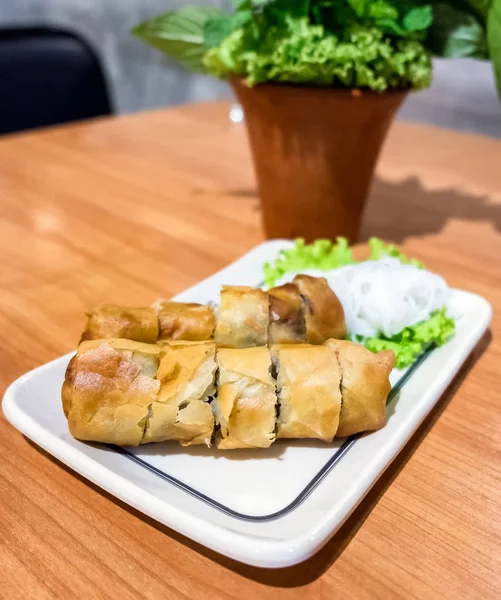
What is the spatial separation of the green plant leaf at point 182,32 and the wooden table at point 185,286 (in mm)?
480

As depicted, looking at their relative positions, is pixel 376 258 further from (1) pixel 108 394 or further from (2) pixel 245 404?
(1) pixel 108 394

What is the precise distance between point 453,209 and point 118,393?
1.44 metres

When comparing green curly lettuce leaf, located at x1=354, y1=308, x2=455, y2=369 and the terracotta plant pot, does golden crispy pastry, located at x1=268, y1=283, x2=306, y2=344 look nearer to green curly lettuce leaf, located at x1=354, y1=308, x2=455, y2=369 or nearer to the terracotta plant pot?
green curly lettuce leaf, located at x1=354, y1=308, x2=455, y2=369

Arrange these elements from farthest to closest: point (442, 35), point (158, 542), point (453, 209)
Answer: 1. point (453, 209)
2. point (442, 35)
3. point (158, 542)

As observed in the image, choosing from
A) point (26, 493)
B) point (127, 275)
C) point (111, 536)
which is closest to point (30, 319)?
point (127, 275)

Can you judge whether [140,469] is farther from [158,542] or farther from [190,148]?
[190,148]

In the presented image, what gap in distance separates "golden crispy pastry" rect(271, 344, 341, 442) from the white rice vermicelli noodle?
0.26 metres

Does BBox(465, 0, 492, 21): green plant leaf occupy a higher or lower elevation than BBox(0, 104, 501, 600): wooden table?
higher

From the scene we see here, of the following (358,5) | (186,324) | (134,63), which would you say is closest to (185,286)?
(186,324)

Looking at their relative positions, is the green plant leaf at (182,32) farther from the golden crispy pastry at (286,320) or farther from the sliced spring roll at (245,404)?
the sliced spring roll at (245,404)

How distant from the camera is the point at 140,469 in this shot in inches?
33.5

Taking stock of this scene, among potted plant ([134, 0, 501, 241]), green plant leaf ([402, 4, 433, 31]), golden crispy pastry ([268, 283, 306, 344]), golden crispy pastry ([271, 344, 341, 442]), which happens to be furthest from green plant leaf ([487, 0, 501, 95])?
golden crispy pastry ([271, 344, 341, 442])

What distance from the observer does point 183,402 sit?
87cm

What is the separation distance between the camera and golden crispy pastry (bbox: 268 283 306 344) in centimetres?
106
